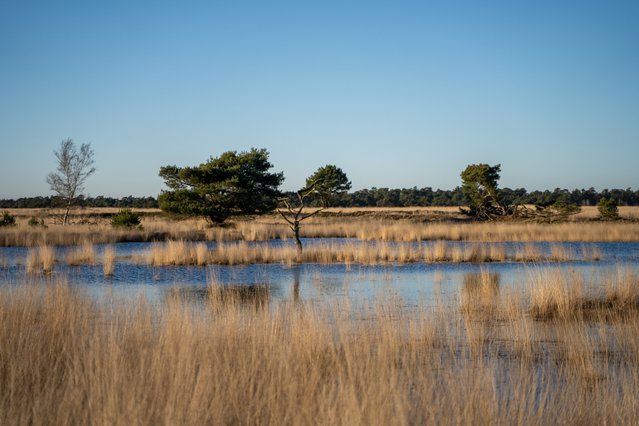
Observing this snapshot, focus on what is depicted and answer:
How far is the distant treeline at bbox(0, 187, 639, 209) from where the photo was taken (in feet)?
348

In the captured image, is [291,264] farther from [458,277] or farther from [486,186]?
[486,186]

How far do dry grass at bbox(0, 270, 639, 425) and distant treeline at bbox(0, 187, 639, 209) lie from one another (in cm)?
9764

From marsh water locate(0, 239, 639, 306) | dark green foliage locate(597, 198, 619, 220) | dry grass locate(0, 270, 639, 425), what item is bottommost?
marsh water locate(0, 239, 639, 306)

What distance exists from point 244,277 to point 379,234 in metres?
16.0

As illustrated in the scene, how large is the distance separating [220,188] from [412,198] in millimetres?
84860

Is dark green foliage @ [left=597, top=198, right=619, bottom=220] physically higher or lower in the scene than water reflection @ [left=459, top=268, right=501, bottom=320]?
higher

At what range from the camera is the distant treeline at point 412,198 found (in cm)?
10619

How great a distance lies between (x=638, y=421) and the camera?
4344mm

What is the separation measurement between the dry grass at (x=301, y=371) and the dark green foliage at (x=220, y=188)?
24678 millimetres

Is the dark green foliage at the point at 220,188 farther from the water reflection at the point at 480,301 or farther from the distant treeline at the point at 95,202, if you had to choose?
the distant treeline at the point at 95,202

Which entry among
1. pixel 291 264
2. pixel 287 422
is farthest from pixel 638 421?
pixel 291 264

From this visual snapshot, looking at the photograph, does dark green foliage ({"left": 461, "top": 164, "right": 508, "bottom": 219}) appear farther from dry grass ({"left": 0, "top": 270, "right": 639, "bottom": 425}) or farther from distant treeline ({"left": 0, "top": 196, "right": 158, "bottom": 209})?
distant treeline ({"left": 0, "top": 196, "right": 158, "bottom": 209})

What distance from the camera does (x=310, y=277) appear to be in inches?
573

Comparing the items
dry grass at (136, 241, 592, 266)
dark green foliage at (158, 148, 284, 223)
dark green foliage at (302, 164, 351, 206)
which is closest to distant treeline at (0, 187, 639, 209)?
dark green foliage at (302, 164, 351, 206)
